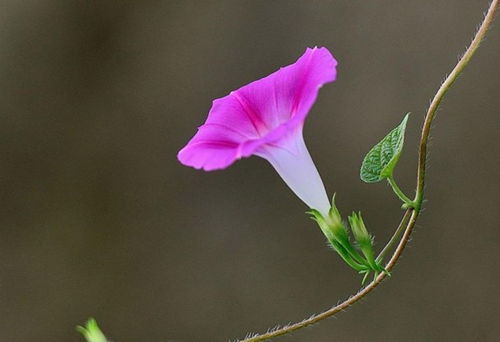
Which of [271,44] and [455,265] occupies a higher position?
[271,44]

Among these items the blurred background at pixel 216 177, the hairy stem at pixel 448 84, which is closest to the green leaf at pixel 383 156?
the hairy stem at pixel 448 84

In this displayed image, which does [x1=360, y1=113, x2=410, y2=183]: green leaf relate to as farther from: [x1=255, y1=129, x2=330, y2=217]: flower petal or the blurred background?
the blurred background

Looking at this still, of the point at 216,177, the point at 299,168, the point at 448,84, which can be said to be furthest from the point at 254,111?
the point at 216,177

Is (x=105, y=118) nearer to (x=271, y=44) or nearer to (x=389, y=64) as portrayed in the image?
(x=271, y=44)

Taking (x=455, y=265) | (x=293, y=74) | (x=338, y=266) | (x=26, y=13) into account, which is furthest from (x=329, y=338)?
(x=293, y=74)

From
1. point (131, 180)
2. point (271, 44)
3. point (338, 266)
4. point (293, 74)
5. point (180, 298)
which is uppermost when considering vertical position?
point (271, 44)

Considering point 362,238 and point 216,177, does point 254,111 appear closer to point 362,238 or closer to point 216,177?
point 362,238

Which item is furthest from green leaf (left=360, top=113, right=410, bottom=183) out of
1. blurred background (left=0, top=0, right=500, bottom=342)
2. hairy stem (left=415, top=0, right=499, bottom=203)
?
blurred background (left=0, top=0, right=500, bottom=342)
